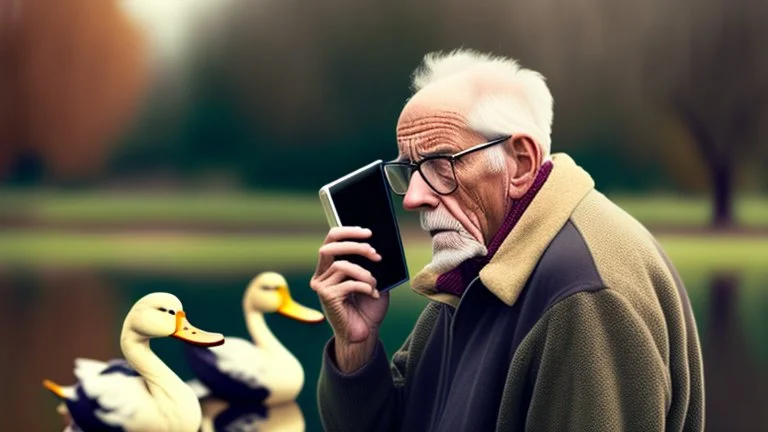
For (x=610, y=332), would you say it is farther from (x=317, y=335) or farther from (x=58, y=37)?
(x=58, y=37)

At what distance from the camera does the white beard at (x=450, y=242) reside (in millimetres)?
1145

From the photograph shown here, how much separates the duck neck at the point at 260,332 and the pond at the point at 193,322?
0.16 metres

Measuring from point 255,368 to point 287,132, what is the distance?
0.84m

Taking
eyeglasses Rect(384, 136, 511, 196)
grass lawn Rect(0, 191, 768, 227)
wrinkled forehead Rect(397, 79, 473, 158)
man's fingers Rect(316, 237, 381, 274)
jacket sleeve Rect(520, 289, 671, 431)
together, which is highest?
wrinkled forehead Rect(397, 79, 473, 158)

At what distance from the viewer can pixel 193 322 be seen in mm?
3406

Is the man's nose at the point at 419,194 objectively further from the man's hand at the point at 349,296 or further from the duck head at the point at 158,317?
the duck head at the point at 158,317

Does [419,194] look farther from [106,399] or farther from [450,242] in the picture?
[106,399]

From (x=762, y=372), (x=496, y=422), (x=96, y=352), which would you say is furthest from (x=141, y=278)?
(x=496, y=422)

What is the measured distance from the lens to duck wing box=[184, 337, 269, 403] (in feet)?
9.74

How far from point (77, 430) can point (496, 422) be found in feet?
6.33

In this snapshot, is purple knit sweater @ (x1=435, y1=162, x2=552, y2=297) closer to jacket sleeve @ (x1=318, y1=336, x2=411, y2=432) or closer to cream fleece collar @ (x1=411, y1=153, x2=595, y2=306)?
cream fleece collar @ (x1=411, y1=153, x2=595, y2=306)

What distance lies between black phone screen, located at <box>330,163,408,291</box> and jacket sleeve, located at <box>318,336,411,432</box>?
0.34 feet

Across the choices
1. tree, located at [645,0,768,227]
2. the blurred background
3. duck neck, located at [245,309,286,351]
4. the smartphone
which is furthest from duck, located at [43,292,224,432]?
tree, located at [645,0,768,227]

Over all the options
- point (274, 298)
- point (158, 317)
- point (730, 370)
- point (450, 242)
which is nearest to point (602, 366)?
point (450, 242)
